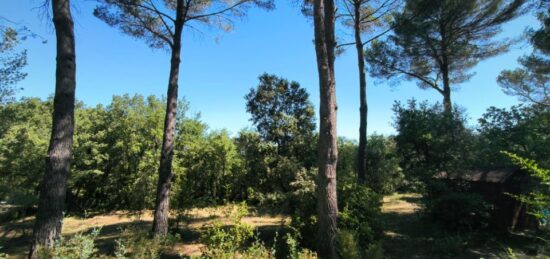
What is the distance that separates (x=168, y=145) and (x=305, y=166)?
4.67m

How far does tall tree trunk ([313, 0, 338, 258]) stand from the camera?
570 centimetres

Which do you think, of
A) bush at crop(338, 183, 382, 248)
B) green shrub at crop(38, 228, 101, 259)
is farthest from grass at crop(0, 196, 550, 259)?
green shrub at crop(38, 228, 101, 259)

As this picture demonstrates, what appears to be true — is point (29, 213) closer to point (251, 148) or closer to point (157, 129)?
point (157, 129)

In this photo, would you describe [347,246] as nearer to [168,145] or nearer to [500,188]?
[168,145]

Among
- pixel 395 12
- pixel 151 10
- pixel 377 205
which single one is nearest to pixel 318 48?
pixel 377 205

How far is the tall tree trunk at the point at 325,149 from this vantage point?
224 inches

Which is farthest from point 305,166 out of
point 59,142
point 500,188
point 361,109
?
point 59,142

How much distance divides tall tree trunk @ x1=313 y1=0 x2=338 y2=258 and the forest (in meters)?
0.02

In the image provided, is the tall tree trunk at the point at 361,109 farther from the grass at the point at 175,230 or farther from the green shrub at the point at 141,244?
the green shrub at the point at 141,244

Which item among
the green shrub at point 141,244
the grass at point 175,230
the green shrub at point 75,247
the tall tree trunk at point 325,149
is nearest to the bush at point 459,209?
the tall tree trunk at point 325,149

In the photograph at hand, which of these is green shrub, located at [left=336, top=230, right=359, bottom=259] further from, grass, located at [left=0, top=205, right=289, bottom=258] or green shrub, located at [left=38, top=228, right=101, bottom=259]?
green shrub, located at [left=38, top=228, right=101, bottom=259]

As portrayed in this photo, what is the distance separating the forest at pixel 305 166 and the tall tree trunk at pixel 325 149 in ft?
0.08

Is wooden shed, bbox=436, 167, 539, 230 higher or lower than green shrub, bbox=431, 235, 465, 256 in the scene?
higher

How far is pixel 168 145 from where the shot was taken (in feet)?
23.5
